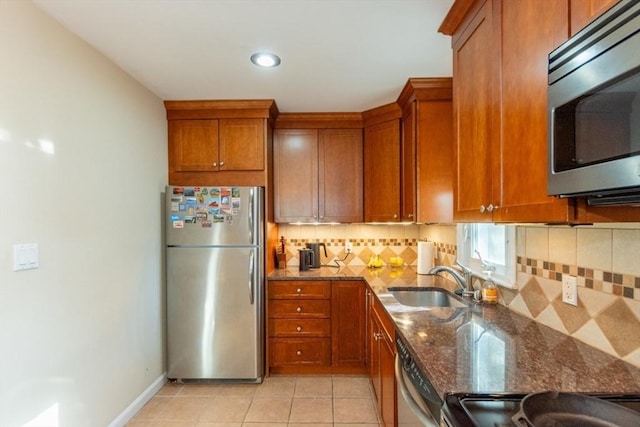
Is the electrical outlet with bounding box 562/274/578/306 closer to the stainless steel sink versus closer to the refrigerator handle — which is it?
the stainless steel sink

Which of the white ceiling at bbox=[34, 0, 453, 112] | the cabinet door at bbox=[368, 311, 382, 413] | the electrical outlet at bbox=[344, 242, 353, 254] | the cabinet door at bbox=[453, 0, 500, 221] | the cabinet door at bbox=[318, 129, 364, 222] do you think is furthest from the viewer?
the electrical outlet at bbox=[344, 242, 353, 254]

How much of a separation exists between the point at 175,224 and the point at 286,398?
64.6 inches

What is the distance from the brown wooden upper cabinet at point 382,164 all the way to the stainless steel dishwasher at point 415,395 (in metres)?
1.53

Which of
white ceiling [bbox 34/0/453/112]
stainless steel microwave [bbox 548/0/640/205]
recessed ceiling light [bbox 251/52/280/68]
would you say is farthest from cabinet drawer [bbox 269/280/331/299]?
stainless steel microwave [bbox 548/0/640/205]

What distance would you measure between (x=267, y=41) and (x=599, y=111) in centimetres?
167

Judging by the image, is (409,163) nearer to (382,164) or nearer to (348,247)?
(382,164)

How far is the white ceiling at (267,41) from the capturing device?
1.60 metres

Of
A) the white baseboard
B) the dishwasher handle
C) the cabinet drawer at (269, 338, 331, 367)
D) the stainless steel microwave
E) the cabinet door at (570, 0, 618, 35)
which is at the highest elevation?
the cabinet door at (570, 0, 618, 35)

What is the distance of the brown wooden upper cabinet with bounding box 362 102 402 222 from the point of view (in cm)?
288

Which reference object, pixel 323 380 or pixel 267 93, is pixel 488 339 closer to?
pixel 323 380

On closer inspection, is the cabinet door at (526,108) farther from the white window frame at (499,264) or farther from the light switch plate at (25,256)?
the light switch plate at (25,256)

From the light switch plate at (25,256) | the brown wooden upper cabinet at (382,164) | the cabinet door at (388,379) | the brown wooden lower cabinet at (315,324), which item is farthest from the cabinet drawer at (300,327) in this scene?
the light switch plate at (25,256)

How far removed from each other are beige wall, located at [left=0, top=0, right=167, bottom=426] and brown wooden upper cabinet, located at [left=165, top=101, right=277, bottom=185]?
1.16 ft

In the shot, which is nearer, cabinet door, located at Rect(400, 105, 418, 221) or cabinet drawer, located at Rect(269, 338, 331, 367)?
cabinet door, located at Rect(400, 105, 418, 221)
